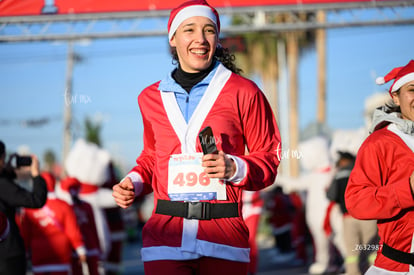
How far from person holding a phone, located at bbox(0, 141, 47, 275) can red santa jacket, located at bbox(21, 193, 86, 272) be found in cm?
183

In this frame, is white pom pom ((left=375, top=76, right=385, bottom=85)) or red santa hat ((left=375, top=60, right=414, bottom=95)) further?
white pom pom ((left=375, top=76, right=385, bottom=85))

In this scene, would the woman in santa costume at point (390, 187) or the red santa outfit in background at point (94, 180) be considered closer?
the woman in santa costume at point (390, 187)

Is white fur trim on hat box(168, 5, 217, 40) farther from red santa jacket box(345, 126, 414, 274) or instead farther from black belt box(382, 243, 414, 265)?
black belt box(382, 243, 414, 265)

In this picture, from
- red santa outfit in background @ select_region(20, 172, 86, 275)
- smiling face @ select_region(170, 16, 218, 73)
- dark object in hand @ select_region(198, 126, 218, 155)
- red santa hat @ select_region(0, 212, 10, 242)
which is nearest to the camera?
dark object in hand @ select_region(198, 126, 218, 155)

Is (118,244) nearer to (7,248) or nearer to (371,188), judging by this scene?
(7,248)

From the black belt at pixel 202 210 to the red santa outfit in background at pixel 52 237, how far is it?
15.7ft

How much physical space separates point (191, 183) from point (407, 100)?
1344mm

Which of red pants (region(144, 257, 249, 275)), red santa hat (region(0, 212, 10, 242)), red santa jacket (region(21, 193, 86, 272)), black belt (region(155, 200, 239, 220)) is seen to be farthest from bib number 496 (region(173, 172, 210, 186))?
red santa jacket (region(21, 193, 86, 272))

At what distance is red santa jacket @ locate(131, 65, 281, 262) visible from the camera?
10.6ft

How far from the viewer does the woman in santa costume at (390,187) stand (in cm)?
334

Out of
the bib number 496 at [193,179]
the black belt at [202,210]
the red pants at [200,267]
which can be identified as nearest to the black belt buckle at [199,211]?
the black belt at [202,210]

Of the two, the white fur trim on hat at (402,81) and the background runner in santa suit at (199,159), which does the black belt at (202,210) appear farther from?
Answer: the white fur trim on hat at (402,81)

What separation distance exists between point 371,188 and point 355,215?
0.18 meters

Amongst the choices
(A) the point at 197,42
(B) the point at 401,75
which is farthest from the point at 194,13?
(B) the point at 401,75
